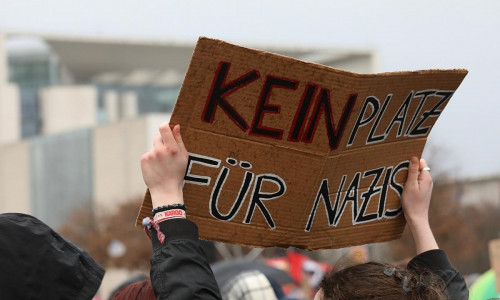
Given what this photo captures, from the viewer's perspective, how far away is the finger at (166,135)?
7.04 feet

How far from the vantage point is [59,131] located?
177 ft

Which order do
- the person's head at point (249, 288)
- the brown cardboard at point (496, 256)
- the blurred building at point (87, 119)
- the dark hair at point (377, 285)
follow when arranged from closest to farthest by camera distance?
1. the dark hair at point (377, 285)
2. the person's head at point (249, 288)
3. the brown cardboard at point (496, 256)
4. the blurred building at point (87, 119)

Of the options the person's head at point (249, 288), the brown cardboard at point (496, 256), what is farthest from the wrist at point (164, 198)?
the brown cardboard at point (496, 256)

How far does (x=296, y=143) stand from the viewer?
2.35 meters

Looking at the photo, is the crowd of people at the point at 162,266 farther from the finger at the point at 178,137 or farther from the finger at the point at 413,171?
the finger at the point at 413,171

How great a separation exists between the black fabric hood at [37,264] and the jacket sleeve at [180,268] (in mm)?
198

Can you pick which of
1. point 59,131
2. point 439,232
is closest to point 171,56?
point 59,131

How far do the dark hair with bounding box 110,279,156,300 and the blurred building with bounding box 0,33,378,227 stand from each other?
47.5 meters

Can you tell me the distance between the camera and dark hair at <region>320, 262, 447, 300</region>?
6.81ft

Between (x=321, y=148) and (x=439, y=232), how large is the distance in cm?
4597

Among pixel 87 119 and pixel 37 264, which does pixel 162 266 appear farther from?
pixel 87 119

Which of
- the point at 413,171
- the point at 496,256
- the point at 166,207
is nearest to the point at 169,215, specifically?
the point at 166,207

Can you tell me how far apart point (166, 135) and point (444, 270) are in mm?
918

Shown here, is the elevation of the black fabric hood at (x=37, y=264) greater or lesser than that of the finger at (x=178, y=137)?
lesser
